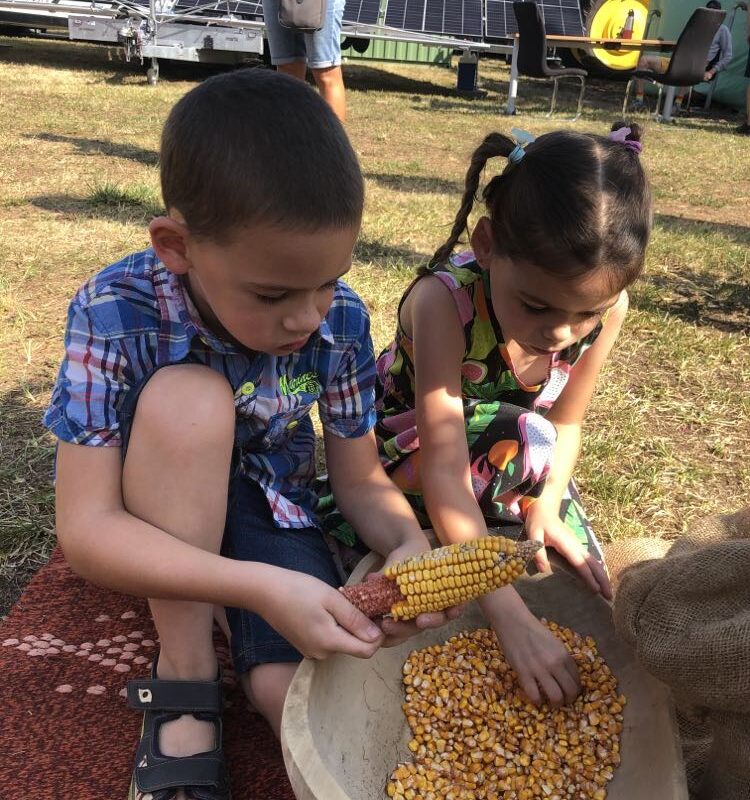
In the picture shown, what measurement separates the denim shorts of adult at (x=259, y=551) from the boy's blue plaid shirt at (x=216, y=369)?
35mm

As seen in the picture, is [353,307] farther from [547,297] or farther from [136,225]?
[136,225]

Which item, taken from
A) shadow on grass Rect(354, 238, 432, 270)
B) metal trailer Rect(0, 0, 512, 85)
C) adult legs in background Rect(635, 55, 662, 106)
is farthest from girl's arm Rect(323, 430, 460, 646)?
adult legs in background Rect(635, 55, 662, 106)

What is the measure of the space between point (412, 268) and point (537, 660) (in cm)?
318

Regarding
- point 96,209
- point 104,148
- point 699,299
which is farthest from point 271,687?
point 104,148

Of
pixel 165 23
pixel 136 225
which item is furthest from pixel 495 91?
pixel 136 225

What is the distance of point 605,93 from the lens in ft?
52.0

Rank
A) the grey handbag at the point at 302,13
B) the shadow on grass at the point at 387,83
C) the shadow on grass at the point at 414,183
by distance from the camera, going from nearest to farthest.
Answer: the grey handbag at the point at 302,13, the shadow on grass at the point at 414,183, the shadow on grass at the point at 387,83

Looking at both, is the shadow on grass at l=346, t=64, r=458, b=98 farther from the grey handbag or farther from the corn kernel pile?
the corn kernel pile

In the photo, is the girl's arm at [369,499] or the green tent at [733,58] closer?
the girl's arm at [369,499]

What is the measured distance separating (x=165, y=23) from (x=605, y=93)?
840cm

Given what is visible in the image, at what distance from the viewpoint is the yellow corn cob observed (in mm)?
1352

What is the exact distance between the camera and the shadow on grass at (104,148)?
22.2 feet

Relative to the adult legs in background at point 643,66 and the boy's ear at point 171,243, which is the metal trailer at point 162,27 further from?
the boy's ear at point 171,243

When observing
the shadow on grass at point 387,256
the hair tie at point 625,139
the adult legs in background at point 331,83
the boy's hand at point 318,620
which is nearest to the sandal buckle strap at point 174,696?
the boy's hand at point 318,620
